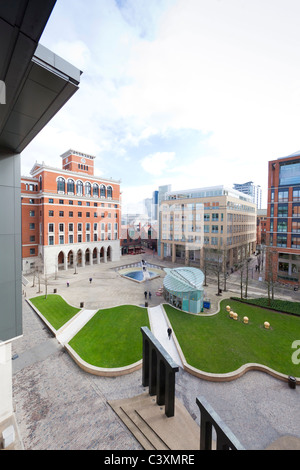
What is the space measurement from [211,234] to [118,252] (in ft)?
80.3

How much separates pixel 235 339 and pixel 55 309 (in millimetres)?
18964

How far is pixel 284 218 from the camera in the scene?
34719mm

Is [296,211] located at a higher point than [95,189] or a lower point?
lower

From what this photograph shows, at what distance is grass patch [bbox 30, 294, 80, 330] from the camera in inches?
782

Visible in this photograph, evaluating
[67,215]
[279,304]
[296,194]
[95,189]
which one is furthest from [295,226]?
[67,215]

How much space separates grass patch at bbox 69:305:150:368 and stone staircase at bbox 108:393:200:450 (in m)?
3.24

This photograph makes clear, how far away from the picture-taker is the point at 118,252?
52.9 m

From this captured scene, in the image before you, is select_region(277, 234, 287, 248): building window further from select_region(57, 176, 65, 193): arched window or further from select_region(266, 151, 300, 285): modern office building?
select_region(57, 176, 65, 193): arched window

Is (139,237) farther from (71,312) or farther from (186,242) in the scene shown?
(71,312)

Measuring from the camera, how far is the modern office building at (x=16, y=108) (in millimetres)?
2668

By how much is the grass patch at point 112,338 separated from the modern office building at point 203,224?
25.1 metres
